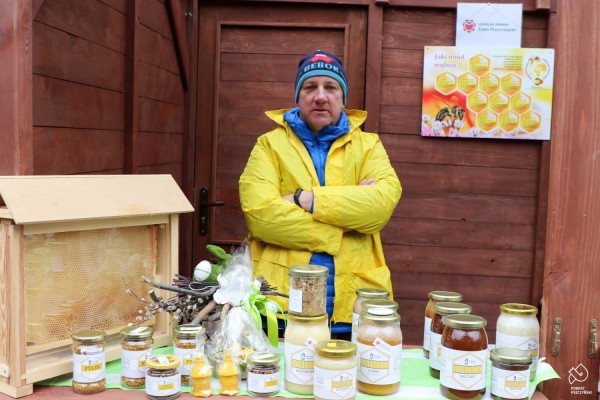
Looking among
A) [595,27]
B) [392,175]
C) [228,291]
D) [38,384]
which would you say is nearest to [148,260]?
[228,291]

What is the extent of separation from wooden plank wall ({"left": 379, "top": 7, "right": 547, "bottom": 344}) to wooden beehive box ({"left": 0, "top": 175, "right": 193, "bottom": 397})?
184 centimetres

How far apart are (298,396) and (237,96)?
2.25m

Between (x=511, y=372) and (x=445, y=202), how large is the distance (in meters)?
2.10

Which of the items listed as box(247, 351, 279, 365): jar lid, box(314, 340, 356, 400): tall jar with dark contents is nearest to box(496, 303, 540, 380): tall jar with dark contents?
box(314, 340, 356, 400): tall jar with dark contents

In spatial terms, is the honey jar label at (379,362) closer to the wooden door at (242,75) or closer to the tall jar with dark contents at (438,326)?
→ the tall jar with dark contents at (438,326)

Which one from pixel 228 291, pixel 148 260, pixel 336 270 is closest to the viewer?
pixel 228 291

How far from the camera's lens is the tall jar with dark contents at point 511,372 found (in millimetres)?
1240

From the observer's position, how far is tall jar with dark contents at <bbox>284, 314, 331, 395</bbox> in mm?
1314

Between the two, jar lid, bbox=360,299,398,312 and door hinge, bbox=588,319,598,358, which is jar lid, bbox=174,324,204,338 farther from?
door hinge, bbox=588,319,598,358

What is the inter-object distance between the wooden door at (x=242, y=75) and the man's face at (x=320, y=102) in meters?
1.12

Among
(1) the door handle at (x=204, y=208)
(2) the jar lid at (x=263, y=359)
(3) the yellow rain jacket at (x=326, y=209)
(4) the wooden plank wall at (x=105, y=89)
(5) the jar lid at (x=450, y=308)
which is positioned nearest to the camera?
(2) the jar lid at (x=263, y=359)

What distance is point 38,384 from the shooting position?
1.38m

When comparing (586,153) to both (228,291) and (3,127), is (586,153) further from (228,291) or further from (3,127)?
(3,127)

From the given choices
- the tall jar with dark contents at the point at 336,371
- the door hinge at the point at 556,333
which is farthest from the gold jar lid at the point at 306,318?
the door hinge at the point at 556,333
